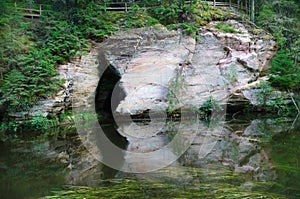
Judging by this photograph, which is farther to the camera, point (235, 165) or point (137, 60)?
point (137, 60)

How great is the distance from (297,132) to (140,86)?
290 inches

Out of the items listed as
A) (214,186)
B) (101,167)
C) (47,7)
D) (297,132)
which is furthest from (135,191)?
(47,7)

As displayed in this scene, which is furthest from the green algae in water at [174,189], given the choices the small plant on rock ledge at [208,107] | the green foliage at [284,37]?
the green foliage at [284,37]

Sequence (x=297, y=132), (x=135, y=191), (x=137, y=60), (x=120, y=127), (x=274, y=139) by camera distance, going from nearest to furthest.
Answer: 1. (x=135, y=191)
2. (x=274, y=139)
3. (x=297, y=132)
4. (x=120, y=127)
5. (x=137, y=60)

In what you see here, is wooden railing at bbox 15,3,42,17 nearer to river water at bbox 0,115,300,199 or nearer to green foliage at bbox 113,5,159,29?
green foliage at bbox 113,5,159,29

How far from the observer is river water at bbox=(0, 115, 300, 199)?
4652 millimetres

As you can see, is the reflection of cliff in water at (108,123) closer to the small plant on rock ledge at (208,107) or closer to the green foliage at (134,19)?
the green foliage at (134,19)

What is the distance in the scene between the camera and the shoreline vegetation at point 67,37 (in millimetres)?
11984

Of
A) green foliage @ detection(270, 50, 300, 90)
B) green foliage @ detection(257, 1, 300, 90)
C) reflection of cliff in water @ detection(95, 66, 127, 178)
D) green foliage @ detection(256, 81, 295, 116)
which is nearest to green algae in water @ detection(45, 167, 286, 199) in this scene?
reflection of cliff in water @ detection(95, 66, 127, 178)

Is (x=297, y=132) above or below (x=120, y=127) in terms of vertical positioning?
above

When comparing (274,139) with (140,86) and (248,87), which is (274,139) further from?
(140,86)

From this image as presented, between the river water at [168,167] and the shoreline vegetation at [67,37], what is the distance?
8.28 feet

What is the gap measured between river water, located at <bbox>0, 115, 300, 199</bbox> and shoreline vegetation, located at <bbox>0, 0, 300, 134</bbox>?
2.52 meters

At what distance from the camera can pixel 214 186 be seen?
470 centimetres
